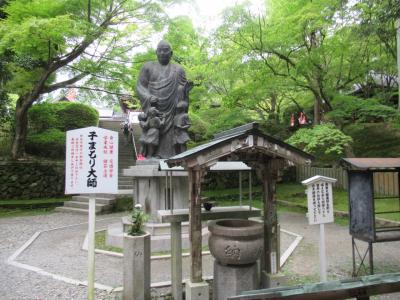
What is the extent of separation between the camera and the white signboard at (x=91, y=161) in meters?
4.37

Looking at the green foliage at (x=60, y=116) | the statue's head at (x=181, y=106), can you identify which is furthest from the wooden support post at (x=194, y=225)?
the green foliage at (x=60, y=116)

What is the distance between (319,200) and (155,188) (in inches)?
178

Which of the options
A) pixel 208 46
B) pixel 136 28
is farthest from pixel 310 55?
pixel 136 28

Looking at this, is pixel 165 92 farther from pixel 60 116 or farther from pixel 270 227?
pixel 60 116

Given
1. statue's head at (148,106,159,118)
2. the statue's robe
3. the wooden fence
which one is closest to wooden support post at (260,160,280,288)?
the statue's robe

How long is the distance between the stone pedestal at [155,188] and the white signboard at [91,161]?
3.71 metres

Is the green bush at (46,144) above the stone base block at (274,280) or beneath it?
above

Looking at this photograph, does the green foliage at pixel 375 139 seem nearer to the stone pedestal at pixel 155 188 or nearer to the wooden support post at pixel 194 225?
the stone pedestal at pixel 155 188

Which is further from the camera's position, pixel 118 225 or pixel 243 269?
pixel 118 225

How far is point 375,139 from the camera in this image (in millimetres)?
16922

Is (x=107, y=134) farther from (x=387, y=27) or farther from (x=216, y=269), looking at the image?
(x=387, y=27)

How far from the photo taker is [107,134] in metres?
4.50

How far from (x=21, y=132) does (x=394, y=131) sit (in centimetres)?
1832

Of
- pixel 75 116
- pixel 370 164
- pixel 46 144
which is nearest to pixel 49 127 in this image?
pixel 46 144
